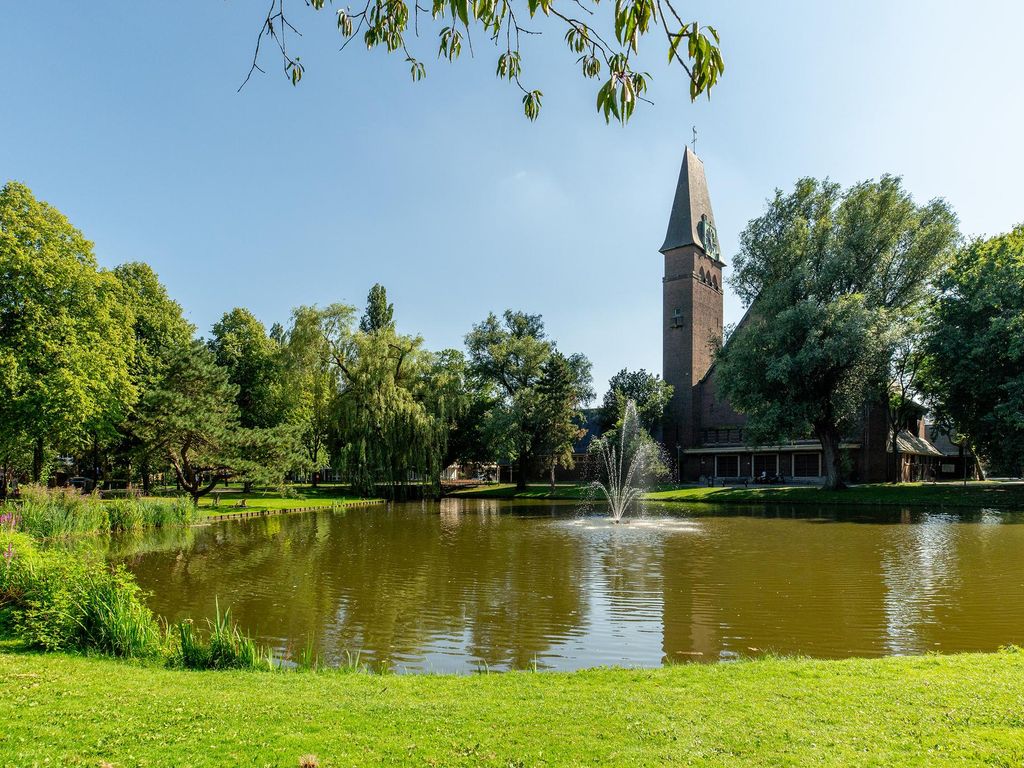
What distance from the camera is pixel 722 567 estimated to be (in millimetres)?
12602

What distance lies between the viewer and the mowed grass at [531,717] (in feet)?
11.6

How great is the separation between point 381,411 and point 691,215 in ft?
100

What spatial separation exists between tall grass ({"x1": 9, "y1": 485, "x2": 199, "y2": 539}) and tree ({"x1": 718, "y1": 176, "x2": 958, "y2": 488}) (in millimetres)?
24954

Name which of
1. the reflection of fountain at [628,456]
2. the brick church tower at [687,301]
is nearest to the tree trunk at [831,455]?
the reflection of fountain at [628,456]

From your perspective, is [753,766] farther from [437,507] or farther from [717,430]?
[717,430]

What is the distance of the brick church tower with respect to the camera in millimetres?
46438

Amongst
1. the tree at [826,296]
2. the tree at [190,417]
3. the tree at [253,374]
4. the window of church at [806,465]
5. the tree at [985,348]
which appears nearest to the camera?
the tree at [190,417]

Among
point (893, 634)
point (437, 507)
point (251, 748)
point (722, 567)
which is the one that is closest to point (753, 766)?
point (251, 748)

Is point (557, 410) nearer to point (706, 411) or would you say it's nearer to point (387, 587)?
point (706, 411)

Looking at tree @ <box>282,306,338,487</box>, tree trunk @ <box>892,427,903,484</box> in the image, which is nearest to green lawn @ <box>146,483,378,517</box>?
tree @ <box>282,306,338,487</box>

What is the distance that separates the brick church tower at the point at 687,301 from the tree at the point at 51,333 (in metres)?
35.3

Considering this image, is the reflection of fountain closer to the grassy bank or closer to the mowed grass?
the grassy bank

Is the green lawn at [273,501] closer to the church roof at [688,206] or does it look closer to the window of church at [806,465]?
the window of church at [806,465]

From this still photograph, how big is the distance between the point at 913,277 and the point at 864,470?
1242 cm
